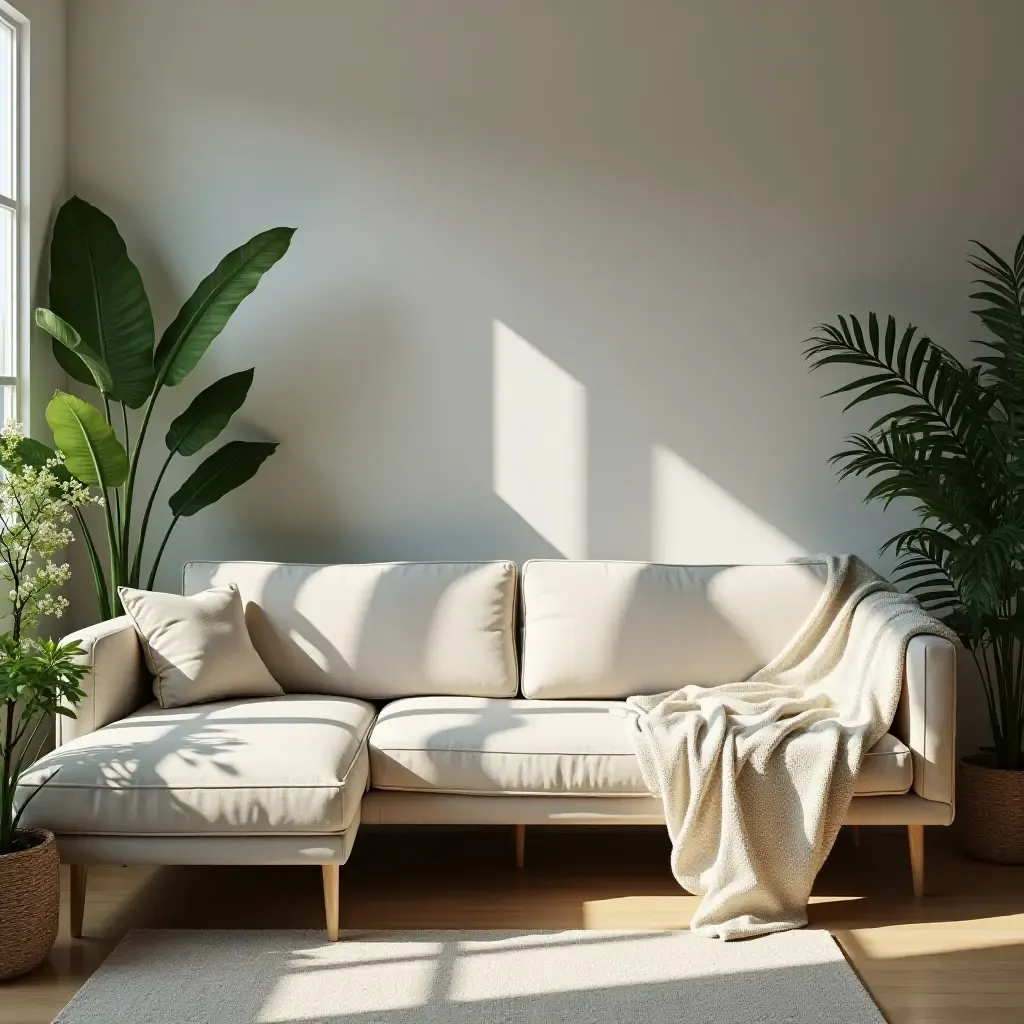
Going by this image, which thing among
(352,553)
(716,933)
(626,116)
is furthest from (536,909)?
(626,116)

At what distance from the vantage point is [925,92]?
3846 mm

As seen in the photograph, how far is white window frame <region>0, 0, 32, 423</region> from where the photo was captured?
3.62m

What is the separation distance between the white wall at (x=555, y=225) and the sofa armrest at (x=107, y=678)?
838mm

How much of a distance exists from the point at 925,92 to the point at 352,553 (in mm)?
2465

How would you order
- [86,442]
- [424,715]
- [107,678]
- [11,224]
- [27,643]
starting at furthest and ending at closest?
[11,224], [86,442], [424,715], [107,678], [27,643]

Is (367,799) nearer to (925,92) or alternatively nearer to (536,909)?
(536,909)

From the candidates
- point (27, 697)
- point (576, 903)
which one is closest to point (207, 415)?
point (27, 697)

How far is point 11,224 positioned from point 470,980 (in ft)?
8.73

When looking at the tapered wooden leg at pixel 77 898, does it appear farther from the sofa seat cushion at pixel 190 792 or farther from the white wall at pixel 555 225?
the white wall at pixel 555 225

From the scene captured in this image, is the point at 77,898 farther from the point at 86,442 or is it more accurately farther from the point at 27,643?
the point at 86,442

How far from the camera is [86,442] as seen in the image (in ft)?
10.9

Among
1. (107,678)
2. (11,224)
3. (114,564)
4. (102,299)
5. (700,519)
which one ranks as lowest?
(107,678)

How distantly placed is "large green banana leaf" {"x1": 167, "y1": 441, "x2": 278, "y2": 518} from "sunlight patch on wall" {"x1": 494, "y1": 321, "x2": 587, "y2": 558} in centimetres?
81

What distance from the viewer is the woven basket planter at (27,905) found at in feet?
8.06
